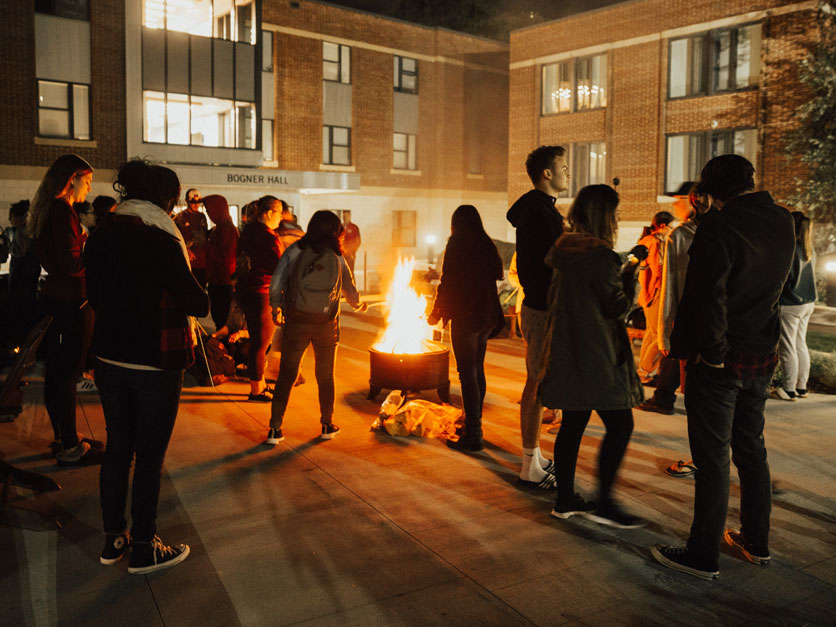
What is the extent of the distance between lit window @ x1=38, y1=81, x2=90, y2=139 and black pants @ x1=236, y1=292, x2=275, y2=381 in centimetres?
2029

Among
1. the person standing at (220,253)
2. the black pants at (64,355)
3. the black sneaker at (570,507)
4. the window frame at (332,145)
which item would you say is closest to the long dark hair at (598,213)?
the black sneaker at (570,507)

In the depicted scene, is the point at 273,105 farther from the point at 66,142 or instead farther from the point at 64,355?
the point at 64,355

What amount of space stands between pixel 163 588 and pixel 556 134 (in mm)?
30369

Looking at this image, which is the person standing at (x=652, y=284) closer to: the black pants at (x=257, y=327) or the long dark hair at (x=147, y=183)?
the black pants at (x=257, y=327)

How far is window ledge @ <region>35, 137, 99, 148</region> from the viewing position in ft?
79.6

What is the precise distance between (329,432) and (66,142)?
22506 millimetres

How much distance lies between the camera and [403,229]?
122 ft

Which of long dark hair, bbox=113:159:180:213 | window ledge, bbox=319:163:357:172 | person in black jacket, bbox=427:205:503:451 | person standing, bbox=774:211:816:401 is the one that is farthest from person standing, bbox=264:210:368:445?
window ledge, bbox=319:163:357:172

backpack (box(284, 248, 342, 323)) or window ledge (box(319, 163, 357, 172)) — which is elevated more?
window ledge (box(319, 163, 357, 172))

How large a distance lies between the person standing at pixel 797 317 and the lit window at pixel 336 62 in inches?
1135

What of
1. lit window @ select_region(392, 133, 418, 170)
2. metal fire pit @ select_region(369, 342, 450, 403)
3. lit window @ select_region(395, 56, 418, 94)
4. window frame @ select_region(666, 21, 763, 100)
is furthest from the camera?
lit window @ select_region(392, 133, 418, 170)

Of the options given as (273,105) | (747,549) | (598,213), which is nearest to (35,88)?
(273,105)

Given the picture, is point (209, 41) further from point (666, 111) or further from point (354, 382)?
point (354, 382)

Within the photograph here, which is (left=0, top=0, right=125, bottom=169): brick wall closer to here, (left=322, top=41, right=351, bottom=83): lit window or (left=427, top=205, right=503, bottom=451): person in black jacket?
(left=322, top=41, right=351, bottom=83): lit window
